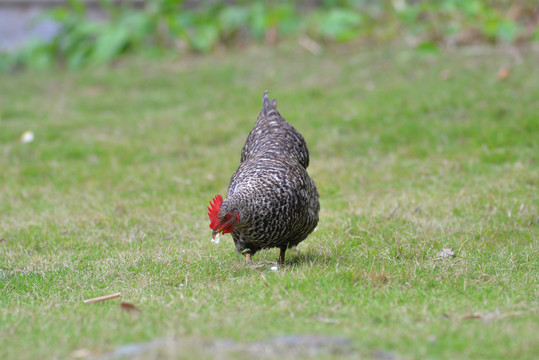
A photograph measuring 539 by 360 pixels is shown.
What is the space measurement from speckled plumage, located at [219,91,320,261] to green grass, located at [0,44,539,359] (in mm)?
269

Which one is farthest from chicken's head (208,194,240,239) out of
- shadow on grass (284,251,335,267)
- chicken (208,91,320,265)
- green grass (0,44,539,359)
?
shadow on grass (284,251,335,267)

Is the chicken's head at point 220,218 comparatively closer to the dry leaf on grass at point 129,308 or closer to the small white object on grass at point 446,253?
the dry leaf on grass at point 129,308

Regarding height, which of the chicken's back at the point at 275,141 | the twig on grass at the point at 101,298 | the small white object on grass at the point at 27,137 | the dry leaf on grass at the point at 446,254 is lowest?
the twig on grass at the point at 101,298

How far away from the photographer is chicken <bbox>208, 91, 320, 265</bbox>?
463 cm

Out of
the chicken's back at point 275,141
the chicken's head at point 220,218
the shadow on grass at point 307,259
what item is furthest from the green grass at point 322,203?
the chicken's back at point 275,141

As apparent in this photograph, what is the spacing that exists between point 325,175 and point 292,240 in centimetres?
292

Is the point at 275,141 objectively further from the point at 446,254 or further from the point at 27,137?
the point at 27,137

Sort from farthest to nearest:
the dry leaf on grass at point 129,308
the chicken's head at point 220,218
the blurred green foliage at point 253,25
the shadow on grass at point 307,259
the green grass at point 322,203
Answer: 1. the blurred green foliage at point 253,25
2. the shadow on grass at point 307,259
3. the chicken's head at point 220,218
4. the dry leaf on grass at point 129,308
5. the green grass at point 322,203

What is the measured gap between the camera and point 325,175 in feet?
26.0

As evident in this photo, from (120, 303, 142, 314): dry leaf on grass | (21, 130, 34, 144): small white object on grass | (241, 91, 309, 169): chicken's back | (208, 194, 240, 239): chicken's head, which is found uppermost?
(241, 91, 309, 169): chicken's back

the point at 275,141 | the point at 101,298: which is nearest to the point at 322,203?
the point at 275,141

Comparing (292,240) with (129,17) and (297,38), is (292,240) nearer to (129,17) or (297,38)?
(297,38)

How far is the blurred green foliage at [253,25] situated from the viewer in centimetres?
1181

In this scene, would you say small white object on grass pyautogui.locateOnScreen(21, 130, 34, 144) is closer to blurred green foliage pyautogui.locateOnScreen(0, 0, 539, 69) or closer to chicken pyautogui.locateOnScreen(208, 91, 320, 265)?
blurred green foliage pyautogui.locateOnScreen(0, 0, 539, 69)
